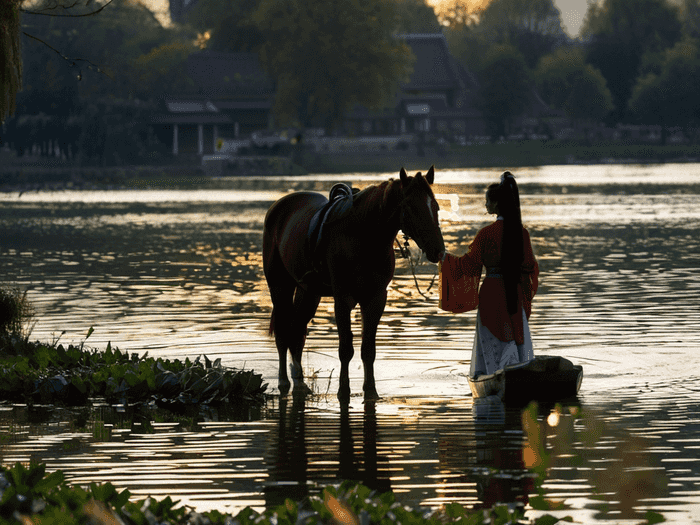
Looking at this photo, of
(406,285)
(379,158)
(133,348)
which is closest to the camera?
(133,348)

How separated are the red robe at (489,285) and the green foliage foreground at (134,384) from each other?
157cm

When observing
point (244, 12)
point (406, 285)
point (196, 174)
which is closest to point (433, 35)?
point (244, 12)

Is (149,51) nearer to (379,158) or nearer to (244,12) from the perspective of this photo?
(244,12)

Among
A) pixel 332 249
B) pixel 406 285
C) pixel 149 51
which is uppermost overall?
pixel 149 51

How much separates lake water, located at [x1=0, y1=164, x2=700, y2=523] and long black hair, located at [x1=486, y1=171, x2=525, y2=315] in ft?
1.09

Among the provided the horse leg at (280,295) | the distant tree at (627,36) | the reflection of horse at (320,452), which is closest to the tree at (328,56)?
the distant tree at (627,36)

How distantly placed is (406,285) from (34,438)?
10.6m

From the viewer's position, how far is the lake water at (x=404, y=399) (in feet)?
21.7

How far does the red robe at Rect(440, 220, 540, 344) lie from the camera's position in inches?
365

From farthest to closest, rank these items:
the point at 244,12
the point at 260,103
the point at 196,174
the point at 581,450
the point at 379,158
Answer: the point at 244,12 → the point at 260,103 → the point at 379,158 → the point at 196,174 → the point at 581,450

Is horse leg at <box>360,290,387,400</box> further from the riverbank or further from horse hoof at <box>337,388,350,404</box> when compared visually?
the riverbank

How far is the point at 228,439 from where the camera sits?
789 cm

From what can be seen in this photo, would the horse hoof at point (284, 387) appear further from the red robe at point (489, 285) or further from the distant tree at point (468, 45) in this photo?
the distant tree at point (468, 45)

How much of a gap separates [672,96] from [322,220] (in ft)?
311
